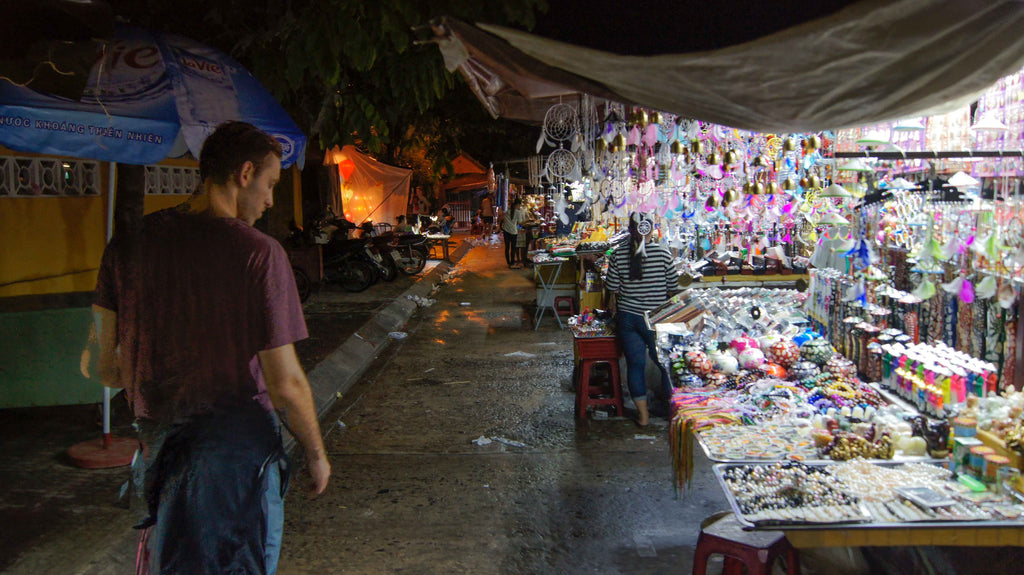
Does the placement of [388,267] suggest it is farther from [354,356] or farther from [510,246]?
[354,356]

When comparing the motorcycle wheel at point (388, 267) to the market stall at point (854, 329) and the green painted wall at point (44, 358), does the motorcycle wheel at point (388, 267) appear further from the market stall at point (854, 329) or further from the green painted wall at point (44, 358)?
the green painted wall at point (44, 358)

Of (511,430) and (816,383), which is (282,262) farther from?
(511,430)

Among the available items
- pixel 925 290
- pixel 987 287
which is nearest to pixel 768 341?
pixel 925 290

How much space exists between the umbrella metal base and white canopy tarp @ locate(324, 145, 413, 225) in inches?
552

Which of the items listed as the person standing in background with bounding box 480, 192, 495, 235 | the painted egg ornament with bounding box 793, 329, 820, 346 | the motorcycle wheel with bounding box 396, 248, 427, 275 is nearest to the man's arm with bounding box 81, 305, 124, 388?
the painted egg ornament with bounding box 793, 329, 820, 346

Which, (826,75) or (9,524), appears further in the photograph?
(9,524)

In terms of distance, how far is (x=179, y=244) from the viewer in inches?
102

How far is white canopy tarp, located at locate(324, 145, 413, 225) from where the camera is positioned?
1944 centimetres

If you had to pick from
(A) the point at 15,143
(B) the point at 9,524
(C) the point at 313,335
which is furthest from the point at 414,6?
(C) the point at 313,335

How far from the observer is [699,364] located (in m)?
5.18

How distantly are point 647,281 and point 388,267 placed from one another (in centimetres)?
1017

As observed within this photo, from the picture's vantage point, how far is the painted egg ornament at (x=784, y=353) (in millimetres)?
5145

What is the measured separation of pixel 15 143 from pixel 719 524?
4.64 metres

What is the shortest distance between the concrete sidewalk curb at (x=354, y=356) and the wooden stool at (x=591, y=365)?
8.24ft
